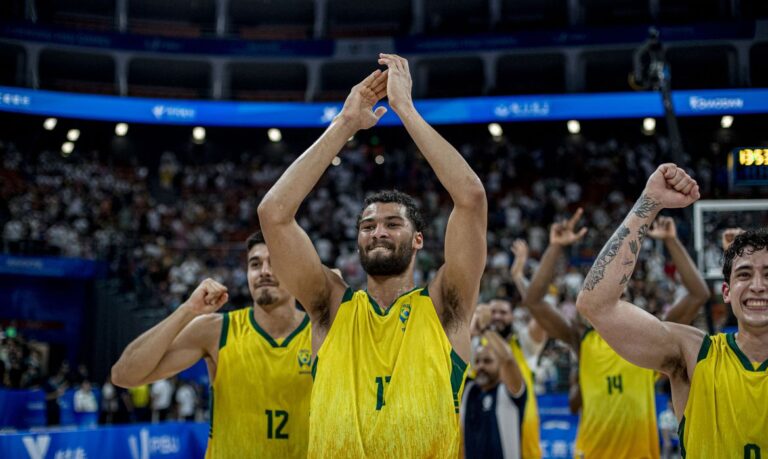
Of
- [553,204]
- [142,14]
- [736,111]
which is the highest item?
[142,14]

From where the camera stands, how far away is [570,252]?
23.8 meters

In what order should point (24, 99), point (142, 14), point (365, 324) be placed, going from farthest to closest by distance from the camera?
1. point (142, 14)
2. point (24, 99)
3. point (365, 324)

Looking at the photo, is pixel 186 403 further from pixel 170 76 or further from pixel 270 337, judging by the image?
pixel 170 76

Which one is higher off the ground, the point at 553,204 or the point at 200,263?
the point at 553,204

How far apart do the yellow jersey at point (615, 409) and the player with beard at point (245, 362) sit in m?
3.20

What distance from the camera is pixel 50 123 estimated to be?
31.0 m

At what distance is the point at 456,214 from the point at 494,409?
3.85 meters

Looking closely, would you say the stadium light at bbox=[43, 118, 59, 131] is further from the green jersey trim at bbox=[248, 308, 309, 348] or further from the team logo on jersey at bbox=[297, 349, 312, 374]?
the team logo on jersey at bbox=[297, 349, 312, 374]

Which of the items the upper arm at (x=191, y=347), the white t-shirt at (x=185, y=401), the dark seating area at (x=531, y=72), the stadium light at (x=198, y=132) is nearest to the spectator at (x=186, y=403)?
the white t-shirt at (x=185, y=401)

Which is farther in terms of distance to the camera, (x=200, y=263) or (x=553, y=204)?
(x=553, y=204)

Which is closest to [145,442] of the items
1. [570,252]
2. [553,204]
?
[570,252]

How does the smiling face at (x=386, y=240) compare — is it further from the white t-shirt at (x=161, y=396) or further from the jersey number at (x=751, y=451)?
the white t-shirt at (x=161, y=396)

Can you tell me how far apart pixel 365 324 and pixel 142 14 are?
33.5 meters

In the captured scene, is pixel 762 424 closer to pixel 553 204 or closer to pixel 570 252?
pixel 570 252
